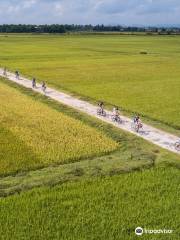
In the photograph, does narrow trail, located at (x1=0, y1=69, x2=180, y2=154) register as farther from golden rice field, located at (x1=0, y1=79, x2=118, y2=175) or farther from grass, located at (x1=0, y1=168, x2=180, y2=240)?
grass, located at (x1=0, y1=168, x2=180, y2=240)

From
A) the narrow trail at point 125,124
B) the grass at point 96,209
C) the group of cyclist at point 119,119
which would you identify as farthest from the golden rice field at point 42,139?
the grass at point 96,209

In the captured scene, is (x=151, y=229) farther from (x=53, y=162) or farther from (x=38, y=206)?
(x=53, y=162)

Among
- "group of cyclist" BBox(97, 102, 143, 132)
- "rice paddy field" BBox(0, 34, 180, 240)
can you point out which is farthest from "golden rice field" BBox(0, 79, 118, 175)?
"group of cyclist" BBox(97, 102, 143, 132)

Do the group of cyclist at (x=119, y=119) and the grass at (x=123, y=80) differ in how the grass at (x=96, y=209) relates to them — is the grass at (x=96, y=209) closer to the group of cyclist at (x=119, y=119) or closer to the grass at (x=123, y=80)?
the group of cyclist at (x=119, y=119)

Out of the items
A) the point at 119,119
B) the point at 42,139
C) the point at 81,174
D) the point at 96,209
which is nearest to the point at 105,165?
the point at 81,174

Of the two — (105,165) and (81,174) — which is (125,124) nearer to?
(105,165)

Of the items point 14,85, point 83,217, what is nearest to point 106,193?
point 83,217
